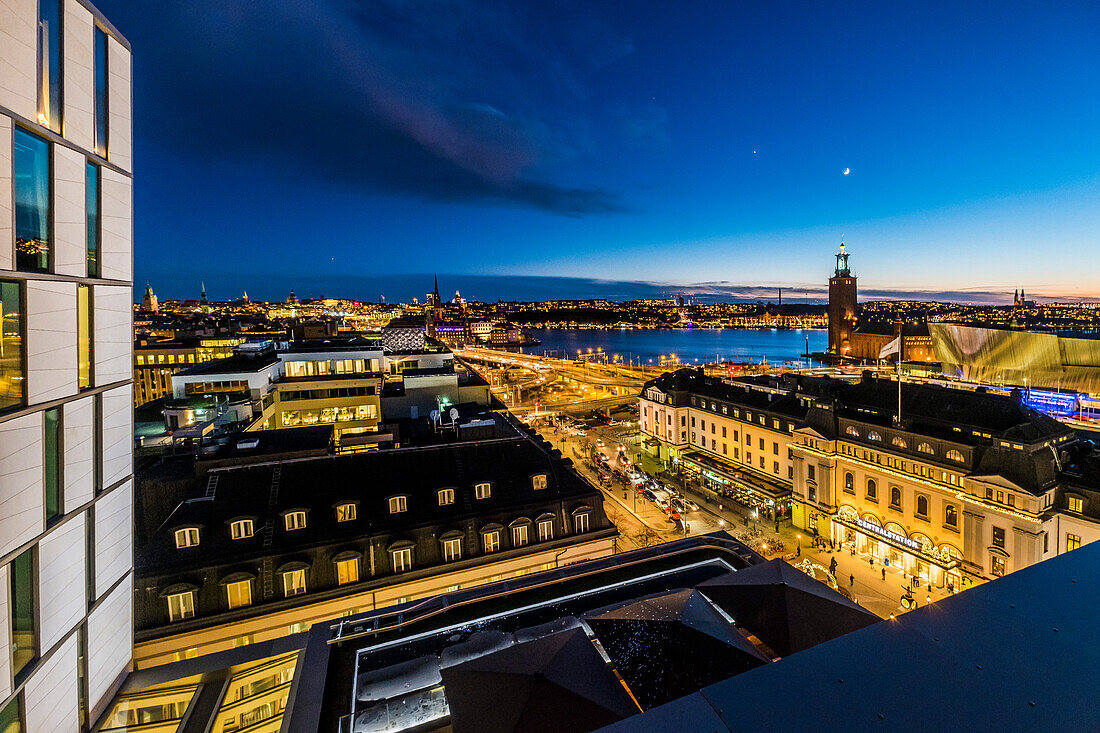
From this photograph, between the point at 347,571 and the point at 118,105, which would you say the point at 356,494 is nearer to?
the point at 347,571

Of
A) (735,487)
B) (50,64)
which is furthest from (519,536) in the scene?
(735,487)

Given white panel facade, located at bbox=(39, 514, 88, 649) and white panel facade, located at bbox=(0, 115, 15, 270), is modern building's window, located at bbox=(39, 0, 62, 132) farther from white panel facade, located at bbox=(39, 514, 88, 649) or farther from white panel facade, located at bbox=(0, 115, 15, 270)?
white panel facade, located at bbox=(39, 514, 88, 649)

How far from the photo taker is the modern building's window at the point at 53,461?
4809 millimetres

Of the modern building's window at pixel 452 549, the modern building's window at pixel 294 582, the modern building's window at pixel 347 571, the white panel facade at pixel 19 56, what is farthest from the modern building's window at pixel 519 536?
the white panel facade at pixel 19 56

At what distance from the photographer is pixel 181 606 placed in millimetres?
15508

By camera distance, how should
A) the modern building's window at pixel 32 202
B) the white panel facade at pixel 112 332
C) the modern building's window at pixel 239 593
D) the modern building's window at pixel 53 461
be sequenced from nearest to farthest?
the modern building's window at pixel 32 202 < the modern building's window at pixel 53 461 < the white panel facade at pixel 112 332 < the modern building's window at pixel 239 593

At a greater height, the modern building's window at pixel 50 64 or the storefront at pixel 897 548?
the modern building's window at pixel 50 64

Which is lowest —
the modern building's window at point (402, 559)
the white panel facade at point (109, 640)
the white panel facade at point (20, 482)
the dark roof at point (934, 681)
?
the modern building's window at point (402, 559)

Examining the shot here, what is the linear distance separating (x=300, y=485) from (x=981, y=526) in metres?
36.1

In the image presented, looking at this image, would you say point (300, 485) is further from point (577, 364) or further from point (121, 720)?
point (577, 364)

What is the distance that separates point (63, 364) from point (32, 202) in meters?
1.59

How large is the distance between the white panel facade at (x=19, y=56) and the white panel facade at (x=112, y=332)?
187 centimetres

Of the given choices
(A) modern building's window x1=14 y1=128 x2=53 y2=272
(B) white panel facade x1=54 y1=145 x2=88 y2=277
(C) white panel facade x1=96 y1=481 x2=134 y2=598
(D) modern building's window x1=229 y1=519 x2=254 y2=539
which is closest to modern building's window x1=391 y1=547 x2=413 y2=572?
(D) modern building's window x1=229 y1=519 x2=254 y2=539

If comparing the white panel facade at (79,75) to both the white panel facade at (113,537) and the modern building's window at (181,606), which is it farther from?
the modern building's window at (181,606)
